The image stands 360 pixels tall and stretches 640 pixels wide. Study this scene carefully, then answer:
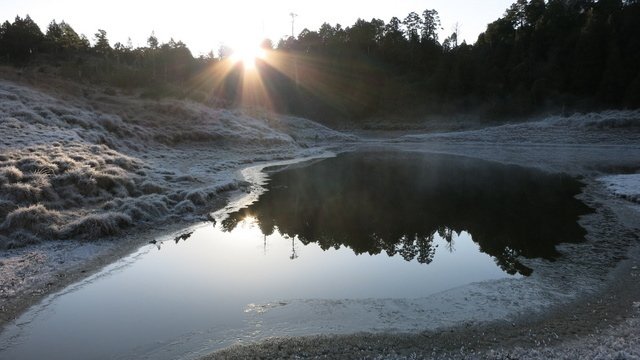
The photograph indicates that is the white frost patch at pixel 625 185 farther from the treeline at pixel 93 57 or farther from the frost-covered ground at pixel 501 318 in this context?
the treeline at pixel 93 57

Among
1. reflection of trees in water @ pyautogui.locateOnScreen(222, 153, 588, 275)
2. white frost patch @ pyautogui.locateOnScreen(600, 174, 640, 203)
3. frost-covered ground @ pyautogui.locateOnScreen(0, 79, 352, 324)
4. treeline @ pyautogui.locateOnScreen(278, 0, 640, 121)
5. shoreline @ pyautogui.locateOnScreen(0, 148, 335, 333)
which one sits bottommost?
reflection of trees in water @ pyautogui.locateOnScreen(222, 153, 588, 275)

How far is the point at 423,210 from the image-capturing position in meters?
20.6

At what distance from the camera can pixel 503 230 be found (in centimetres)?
1677

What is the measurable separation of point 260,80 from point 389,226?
3483 inches

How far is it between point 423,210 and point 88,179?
623 inches

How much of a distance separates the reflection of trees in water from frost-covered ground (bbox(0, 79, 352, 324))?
11.8 feet

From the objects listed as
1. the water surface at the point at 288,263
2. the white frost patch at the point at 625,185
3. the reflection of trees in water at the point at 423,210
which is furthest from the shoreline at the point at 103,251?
the white frost patch at the point at 625,185

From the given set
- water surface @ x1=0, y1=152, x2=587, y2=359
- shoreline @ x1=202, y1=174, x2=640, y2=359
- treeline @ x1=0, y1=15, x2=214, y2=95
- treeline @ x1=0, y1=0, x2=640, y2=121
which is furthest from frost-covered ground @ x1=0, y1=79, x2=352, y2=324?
treeline @ x1=0, y1=15, x2=214, y2=95

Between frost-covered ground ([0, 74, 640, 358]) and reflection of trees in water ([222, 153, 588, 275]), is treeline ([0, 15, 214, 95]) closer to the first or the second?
frost-covered ground ([0, 74, 640, 358])

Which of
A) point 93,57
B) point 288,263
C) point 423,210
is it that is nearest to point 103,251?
point 288,263

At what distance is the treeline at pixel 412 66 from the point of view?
7206cm

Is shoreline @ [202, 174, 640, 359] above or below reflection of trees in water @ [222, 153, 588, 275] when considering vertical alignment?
above

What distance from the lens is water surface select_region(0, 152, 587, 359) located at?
8820mm

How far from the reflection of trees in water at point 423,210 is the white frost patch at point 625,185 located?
1.85 m
